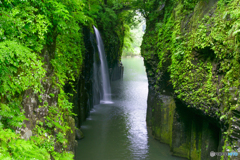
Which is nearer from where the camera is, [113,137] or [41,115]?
[41,115]

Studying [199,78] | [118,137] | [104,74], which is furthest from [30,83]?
[104,74]

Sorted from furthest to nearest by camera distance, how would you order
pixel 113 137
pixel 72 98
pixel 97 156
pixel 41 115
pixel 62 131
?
pixel 113 137 → pixel 72 98 → pixel 97 156 → pixel 62 131 → pixel 41 115

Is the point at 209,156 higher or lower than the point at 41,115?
lower

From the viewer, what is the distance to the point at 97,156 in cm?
987

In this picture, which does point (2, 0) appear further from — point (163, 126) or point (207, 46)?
point (163, 126)

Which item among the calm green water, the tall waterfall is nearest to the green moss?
the calm green water

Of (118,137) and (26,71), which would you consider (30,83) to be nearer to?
(26,71)

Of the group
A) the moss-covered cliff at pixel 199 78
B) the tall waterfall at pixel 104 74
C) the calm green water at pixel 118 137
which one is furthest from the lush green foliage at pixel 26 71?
the tall waterfall at pixel 104 74

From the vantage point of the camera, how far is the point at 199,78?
8109 millimetres

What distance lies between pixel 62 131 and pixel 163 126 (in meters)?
6.94

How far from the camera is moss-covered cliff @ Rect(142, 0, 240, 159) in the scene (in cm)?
644

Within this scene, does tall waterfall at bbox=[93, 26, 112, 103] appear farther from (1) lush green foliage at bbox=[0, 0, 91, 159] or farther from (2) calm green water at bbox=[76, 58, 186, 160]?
(1) lush green foliage at bbox=[0, 0, 91, 159]

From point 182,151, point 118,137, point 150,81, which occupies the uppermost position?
point 150,81

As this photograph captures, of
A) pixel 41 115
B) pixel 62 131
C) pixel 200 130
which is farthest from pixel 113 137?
pixel 41 115
